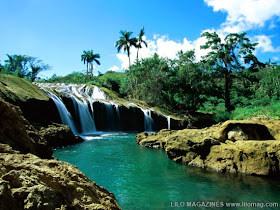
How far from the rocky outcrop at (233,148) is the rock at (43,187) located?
20.8ft

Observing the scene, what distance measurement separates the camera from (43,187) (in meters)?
2.19

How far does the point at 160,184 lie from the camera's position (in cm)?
732

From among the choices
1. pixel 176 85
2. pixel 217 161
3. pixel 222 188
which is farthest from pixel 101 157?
pixel 176 85

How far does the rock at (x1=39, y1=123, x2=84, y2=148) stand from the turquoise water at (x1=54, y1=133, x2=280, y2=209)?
3423 millimetres

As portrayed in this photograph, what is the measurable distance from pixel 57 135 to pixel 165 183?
924 centimetres

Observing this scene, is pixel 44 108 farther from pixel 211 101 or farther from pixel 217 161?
pixel 211 101

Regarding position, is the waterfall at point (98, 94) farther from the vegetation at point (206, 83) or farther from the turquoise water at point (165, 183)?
the turquoise water at point (165, 183)

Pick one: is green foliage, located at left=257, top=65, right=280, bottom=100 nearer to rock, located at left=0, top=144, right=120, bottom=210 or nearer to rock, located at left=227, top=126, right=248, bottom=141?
rock, located at left=227, top=126, right=248, bottom=141

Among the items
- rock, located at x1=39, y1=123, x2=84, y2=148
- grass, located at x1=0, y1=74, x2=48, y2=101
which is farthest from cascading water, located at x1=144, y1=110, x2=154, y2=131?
rock, located at x1=39, y1=123, x2=84, y2=148

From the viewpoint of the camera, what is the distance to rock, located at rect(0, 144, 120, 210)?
6.59 ft

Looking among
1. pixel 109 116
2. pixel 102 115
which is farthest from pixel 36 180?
pixel 109 116

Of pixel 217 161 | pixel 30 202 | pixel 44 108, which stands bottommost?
pixel 217 161

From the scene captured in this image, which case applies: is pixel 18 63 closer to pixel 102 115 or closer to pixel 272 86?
pixel 102 115

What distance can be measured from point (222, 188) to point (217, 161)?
6.54 ft
